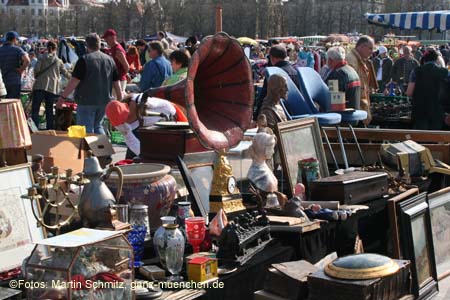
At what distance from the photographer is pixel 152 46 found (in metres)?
8.23

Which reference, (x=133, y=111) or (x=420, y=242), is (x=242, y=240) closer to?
(x=420, y=242)

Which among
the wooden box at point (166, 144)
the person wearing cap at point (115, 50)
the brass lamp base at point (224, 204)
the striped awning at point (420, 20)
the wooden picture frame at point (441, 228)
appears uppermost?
the striped awning at point (420, 20)

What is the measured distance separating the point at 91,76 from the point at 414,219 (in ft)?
13.3

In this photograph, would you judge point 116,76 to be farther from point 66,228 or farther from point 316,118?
point 66,228

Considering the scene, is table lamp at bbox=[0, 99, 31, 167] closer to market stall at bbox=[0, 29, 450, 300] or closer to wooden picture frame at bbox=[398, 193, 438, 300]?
market stall at bbox=[0, 29, 450, 300]

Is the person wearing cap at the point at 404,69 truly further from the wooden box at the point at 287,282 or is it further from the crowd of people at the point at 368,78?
the wooden box at the point at 287,282

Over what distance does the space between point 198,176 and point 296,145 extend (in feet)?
3.30

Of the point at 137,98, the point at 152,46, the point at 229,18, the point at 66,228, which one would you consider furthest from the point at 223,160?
the point at 229,18

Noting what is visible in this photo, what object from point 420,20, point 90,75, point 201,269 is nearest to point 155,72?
point 90,75

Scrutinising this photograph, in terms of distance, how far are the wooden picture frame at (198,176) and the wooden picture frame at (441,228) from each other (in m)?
1.28

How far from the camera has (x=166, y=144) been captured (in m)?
4.16

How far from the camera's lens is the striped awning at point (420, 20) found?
19516 millimetres

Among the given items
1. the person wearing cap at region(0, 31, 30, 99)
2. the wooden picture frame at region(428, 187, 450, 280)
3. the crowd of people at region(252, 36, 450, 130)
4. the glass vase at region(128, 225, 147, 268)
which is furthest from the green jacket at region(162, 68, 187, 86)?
the person wearing cap at region(0, 31, 30, 99)

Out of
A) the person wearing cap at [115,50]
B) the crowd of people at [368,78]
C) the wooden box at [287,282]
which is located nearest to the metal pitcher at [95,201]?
the wooden box at [287,282]
